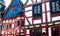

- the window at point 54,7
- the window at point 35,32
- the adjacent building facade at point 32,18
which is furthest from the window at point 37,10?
the window at point 35,32

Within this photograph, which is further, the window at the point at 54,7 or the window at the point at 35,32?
the window at the point at 35,32

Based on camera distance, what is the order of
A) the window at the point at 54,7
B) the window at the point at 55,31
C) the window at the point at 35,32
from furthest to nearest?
the window at the point at 35,32 < the window at the point at 54,7 < the window at the point at 55,31

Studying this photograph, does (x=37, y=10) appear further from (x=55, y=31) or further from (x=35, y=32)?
(x=55, y=31)

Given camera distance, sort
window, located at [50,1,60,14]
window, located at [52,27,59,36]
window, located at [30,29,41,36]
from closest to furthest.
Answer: window, located at [52,27,59,36] → window, located at [50,1,60,14] → window, located at [30,29,41,36]

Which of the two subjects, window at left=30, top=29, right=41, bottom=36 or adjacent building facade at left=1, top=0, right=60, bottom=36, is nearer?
adjacent building facade at left=1, top=0, right=60, bottom=36

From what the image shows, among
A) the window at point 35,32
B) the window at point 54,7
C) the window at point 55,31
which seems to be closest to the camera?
the window at point 55,31

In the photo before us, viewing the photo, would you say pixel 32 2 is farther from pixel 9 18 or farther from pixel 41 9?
pixel 9 18

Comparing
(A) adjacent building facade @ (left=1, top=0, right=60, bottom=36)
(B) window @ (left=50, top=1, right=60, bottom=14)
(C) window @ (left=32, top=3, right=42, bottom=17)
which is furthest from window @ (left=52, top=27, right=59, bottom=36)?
(C) window @ (left=32, top=3, right=42, bottom=17)

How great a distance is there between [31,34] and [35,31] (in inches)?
13.3

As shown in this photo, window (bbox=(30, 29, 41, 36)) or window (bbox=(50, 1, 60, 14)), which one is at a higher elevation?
window (bbox=(50, 1, 60, 14))

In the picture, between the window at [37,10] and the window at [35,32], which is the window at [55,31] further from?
the window at [37,10]

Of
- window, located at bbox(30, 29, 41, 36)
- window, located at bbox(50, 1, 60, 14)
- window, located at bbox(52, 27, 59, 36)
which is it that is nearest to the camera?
window, located at bbox(52, 27, 59, 36)

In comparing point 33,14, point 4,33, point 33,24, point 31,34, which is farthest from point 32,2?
point 4,33

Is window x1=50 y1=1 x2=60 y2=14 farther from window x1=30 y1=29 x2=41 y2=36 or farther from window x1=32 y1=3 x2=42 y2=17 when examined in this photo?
window x1=30 y1=29 x2=41 y2=36
